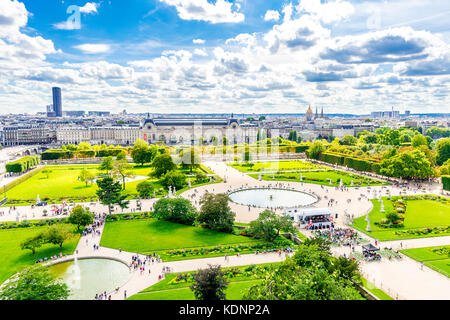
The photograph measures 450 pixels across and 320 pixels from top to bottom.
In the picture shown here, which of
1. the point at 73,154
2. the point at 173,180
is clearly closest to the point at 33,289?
the point at 173,180

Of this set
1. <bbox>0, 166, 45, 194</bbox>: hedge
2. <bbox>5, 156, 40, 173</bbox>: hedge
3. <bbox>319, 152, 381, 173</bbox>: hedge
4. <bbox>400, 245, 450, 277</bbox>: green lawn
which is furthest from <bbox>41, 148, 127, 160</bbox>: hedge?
<bbox>400, 245, 450, 277</bbox>: green lawn

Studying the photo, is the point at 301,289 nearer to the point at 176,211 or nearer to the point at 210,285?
the point at 210,285

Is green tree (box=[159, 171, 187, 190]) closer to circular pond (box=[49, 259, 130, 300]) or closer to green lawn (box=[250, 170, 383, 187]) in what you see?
green lawn (box=[250, 170, 383, 187])

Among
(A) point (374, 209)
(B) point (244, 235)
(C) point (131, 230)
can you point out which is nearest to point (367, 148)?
(A) point (374, 209)

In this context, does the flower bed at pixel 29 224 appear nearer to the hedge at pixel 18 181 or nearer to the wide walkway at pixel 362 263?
the wide walkway at pixel 362 263

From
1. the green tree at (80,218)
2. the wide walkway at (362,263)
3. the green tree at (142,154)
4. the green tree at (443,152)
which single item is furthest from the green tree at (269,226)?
the green tree at (443,152)
